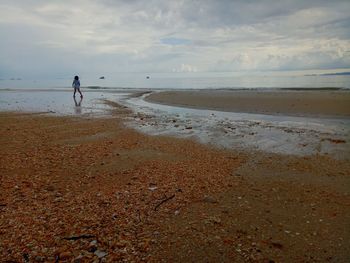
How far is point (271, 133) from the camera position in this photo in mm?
12125

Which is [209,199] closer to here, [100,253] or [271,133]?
[100,253]

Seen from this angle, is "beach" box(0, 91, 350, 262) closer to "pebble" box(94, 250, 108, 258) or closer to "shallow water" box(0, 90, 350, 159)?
"pebble" box(94, 250, 108, 258)

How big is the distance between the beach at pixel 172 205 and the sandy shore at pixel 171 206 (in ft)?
0.05

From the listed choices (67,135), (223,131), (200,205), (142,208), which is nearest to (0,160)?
(67,135)

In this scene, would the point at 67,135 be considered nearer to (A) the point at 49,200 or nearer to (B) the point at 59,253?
(A) the point at 49,200

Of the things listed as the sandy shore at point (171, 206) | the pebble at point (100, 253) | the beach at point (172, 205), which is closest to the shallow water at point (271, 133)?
the beach at point (172, 205)

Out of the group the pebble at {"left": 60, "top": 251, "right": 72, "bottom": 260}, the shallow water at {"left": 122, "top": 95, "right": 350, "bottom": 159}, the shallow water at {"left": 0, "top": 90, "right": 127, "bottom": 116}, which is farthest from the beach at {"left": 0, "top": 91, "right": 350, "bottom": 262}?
the shallow water at {"left": 0, "top": 90, "right": 127, "bottom": 116}

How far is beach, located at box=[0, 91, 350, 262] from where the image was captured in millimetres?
3766

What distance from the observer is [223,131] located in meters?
12.7

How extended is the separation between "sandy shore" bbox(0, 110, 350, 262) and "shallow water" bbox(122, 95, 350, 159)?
1.35 m

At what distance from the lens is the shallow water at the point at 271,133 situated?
962cm

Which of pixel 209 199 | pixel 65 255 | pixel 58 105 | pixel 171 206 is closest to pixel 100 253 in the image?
pixel 65 255

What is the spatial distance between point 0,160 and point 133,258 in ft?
19.2

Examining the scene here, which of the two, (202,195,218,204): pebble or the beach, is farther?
(202,195,218,204): pebble
